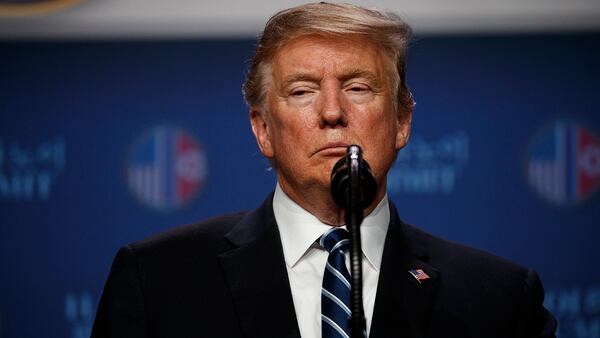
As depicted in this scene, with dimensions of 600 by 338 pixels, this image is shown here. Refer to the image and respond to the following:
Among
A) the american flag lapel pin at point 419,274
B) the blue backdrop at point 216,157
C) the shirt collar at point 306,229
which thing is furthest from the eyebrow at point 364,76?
the blue backdrop at point 216,157

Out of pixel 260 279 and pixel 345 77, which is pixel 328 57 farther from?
pixel 260 279

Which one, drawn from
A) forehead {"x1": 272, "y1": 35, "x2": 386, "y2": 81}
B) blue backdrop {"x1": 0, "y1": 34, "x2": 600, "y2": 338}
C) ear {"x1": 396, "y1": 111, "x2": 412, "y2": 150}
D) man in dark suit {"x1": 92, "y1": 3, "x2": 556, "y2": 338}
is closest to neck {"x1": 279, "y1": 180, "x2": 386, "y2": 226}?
man in dark suit {"x1": 92, "y1": 3, "x2": 556, "y2": 338}

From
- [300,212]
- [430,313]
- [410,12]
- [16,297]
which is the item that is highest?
[410,12]

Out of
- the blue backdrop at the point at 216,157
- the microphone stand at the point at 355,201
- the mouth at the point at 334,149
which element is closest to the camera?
the microphone stand at the point at 355,201

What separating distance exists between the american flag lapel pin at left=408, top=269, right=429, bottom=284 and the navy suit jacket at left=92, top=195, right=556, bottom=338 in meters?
0.01

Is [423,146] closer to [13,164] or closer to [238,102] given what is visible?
[238,102]

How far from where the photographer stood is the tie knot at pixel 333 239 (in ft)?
6.12

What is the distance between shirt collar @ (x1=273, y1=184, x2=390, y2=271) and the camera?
1.92 metres

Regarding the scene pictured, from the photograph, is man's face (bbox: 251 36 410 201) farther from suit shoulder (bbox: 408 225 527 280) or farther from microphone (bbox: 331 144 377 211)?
microphone (bbox: 331 144 377 211)

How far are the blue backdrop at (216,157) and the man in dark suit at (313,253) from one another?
4.18 ft

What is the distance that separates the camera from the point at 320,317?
1817mm

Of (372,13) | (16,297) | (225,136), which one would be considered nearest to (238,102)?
(225,136)

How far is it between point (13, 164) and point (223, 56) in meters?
0.78

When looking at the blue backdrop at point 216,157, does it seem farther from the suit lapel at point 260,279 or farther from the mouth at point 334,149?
the mouth at point 334,149
